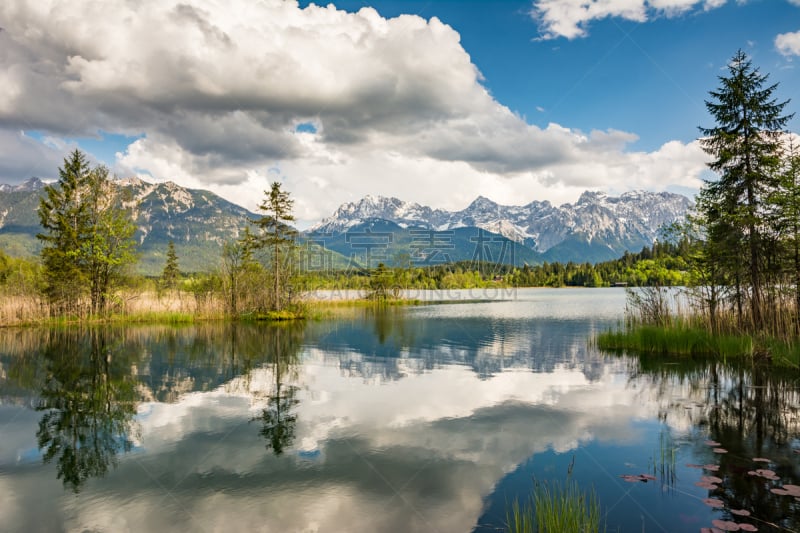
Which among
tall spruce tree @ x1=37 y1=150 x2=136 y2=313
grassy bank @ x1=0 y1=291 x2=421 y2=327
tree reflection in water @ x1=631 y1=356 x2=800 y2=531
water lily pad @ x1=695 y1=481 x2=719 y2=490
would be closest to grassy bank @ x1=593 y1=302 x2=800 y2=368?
tree reflection in water @ x1=631 y1=356 x2=800 y2=531

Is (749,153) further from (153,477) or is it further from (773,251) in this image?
(153,477)

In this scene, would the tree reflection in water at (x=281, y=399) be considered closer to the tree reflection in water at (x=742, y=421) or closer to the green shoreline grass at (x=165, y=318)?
the tree reflection in water at (x=742, y=421)

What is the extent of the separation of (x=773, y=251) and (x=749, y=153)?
15.4 feet

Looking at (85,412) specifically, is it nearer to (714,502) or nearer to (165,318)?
(714,502)

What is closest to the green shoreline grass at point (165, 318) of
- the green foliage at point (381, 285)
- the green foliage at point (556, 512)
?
the green foliage at point (381, 285)

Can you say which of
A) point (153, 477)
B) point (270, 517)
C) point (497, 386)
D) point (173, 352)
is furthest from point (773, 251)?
point (173, 352)

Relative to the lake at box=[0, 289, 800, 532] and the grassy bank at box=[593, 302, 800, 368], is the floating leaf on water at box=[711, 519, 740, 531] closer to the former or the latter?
the lake at box=[0, 289, 800, 532]

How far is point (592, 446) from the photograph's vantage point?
10.6 m

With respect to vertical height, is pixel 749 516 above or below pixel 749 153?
below

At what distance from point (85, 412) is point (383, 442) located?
916cm

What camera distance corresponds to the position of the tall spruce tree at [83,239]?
1578 inches

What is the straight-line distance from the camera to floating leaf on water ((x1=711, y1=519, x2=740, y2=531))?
21.5 feet

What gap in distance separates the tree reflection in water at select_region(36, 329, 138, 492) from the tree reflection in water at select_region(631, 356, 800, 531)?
1179 centimetres

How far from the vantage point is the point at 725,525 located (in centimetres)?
668
